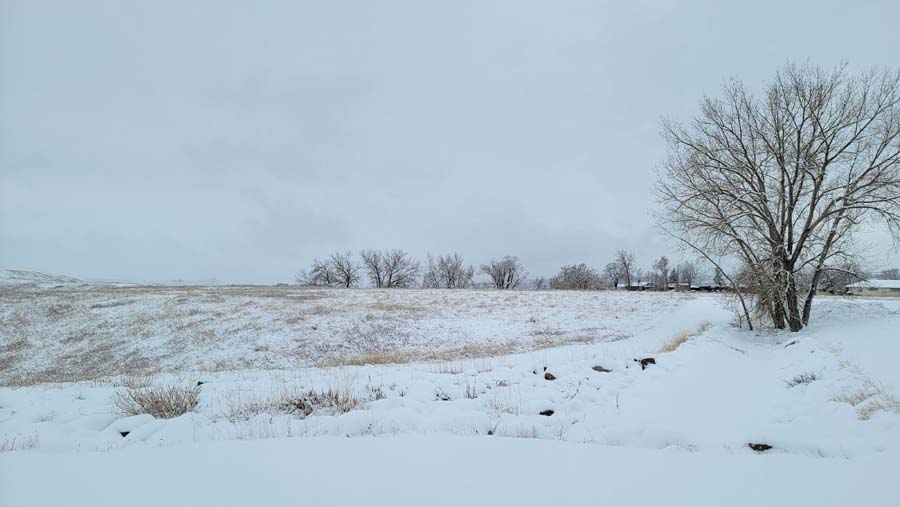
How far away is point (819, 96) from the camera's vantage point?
41.6 feet

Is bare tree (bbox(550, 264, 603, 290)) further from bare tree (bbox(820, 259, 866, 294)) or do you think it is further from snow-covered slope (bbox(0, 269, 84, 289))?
snow-covered slope (bbox(0, 269, 84, 289))

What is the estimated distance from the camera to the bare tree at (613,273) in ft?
341

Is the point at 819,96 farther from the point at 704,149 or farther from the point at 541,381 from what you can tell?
the point at 541,381

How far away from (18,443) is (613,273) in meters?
117

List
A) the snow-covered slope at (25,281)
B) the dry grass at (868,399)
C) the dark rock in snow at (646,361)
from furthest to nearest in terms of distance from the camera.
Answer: the snow-covered slope at (25,281) < the dark rock in snow at (646,361) < the dry grass at (868,399)

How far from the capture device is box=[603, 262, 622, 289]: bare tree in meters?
104

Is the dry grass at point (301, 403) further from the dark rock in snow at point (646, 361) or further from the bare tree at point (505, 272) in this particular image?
the bare tree at point (505, 272)

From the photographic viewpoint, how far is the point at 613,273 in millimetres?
106125

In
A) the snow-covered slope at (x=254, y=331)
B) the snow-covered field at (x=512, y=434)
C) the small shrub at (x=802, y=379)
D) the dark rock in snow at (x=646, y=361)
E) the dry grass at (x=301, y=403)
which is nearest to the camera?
the snow-covered field at (x=512, y=434)

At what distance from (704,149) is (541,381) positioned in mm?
13490

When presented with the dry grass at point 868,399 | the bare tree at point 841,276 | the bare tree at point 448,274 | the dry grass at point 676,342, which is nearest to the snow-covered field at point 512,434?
the dry grass at point 868,399

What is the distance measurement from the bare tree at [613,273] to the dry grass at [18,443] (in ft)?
372

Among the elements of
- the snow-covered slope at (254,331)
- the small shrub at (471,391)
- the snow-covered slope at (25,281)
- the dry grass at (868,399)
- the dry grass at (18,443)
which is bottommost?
the snow-covered slope at (254,331)

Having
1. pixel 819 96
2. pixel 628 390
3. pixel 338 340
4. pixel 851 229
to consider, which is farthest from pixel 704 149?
pixel 338 340
